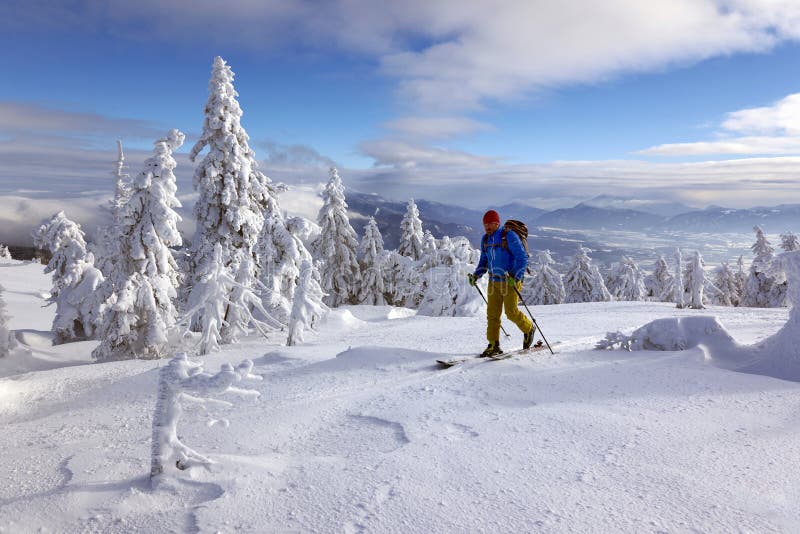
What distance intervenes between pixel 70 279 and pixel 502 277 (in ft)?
83.7

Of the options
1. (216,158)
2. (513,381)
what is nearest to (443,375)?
(513,381)

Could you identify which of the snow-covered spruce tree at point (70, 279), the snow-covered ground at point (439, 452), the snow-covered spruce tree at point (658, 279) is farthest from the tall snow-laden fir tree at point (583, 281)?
the snow-covered spruce tree at point (70, 279)

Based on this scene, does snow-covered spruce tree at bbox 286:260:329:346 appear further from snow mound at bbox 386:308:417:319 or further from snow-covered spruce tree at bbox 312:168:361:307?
snow-covered spruce tree at bbox 312:168:361:307

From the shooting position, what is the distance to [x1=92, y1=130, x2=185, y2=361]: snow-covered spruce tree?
1437 centimetres

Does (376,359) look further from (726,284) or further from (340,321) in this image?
(726,284)

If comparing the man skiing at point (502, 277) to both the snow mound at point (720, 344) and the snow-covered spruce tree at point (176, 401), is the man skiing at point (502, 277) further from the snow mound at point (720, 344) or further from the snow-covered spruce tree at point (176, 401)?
the snow-covered spruce tree at point (176, 401)

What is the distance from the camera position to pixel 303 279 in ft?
39.3

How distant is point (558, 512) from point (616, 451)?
1025 millimetres

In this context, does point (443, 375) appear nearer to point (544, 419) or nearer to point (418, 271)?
point (544, 419)

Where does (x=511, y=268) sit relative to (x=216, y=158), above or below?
below

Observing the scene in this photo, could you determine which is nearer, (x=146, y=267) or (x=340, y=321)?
(x=146, y=267)

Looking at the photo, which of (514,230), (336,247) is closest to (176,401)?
(514,230)

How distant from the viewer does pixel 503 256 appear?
670cm

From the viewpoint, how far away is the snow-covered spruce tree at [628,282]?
150 feet
